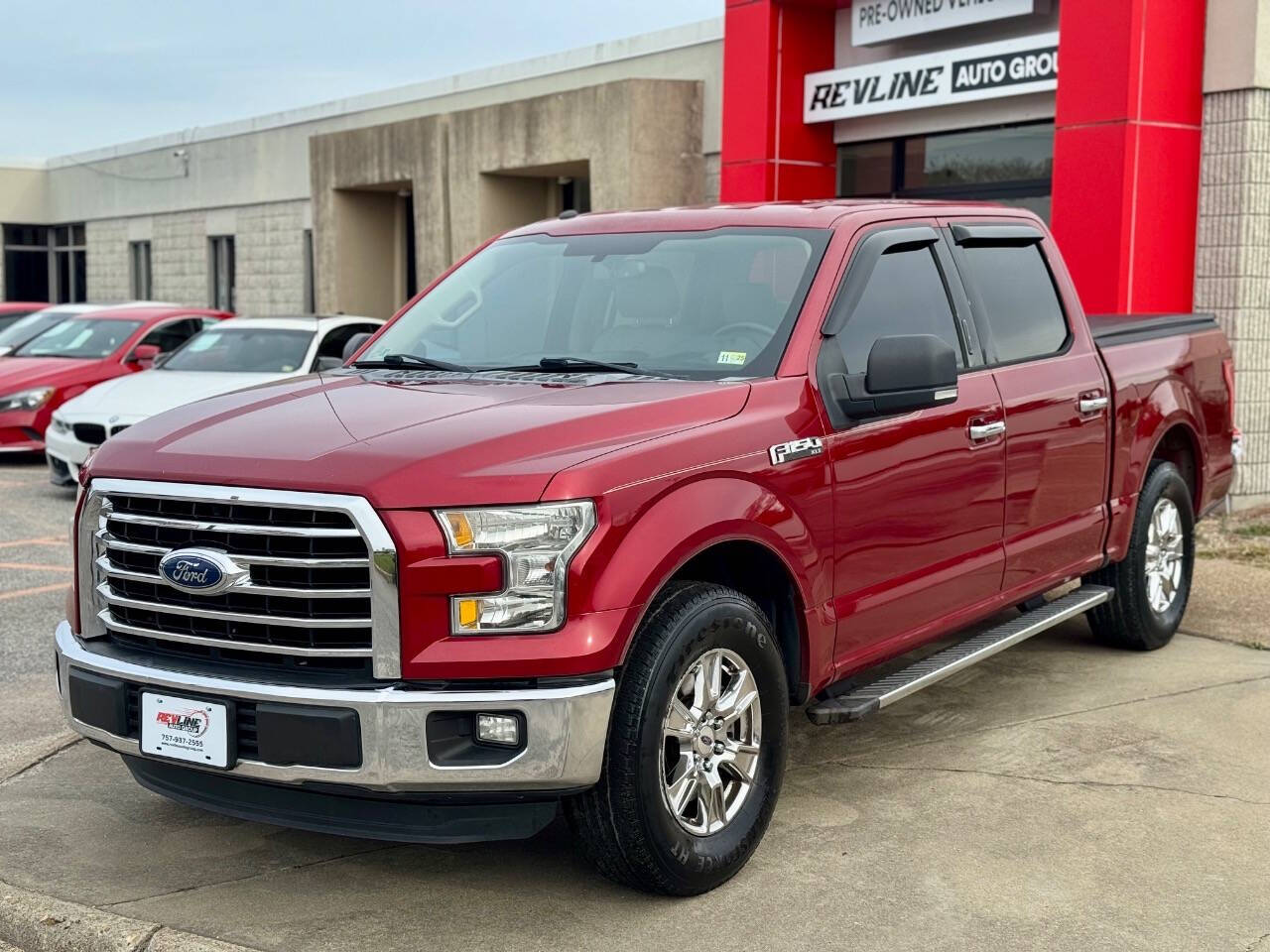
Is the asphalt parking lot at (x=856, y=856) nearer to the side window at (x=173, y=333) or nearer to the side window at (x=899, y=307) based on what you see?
the side window at (x=899, y=307)

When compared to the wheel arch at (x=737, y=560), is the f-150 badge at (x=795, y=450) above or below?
above

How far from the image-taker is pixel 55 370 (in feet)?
48.3

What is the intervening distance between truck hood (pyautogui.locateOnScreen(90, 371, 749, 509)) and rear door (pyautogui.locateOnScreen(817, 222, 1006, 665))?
0.56 metres

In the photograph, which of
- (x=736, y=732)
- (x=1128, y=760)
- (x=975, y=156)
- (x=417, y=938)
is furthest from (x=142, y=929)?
(x=975, y=156)

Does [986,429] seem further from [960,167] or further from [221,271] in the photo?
[221,271]

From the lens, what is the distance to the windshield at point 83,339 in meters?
15.5

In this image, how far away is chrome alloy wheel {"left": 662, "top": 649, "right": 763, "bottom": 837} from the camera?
4141 millimetres

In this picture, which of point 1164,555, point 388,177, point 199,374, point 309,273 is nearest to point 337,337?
point 199,374

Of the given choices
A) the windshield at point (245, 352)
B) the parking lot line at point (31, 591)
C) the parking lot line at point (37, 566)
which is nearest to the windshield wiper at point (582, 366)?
the parking lot line at point (31, 591)

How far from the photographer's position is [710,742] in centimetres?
422

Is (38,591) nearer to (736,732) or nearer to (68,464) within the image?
(68,464)

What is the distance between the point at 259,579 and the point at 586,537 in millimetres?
851

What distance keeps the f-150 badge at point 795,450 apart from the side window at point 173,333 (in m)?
12.4

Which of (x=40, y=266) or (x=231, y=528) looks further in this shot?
(x=40, y=266)
